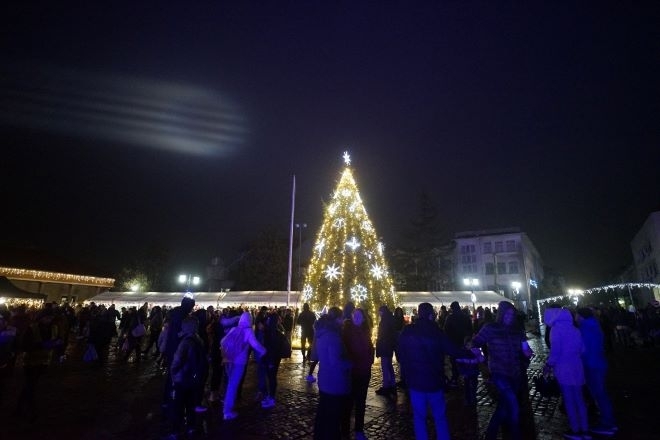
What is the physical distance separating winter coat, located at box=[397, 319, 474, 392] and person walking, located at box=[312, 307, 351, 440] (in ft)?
2.52

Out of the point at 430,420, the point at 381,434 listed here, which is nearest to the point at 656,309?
the point at 430,420

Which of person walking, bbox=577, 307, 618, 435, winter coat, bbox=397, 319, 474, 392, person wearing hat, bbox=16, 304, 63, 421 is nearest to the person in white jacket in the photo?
person walking, bbox=577, 307, 618, 435

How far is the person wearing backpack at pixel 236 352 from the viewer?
6977mm

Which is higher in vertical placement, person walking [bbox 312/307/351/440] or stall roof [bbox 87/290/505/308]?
stall roof [bbox 87/290/505/308]

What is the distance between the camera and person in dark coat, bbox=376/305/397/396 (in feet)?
29.2

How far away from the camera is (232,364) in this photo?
712 centimetres

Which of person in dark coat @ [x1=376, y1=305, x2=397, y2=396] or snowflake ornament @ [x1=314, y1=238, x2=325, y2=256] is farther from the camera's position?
snowflake ornament @ [x1=314, y1=238, x2=325, y2=256]

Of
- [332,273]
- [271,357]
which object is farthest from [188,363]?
[332,273]

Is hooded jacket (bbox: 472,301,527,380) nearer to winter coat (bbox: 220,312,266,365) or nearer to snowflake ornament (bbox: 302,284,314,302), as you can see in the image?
winter coat (bbox: 220,312,266,365)

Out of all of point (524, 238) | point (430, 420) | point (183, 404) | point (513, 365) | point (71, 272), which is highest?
point (524, 238)

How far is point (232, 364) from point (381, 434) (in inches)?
120

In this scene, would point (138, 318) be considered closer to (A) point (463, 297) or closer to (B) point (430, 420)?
(B) point (430, 420)

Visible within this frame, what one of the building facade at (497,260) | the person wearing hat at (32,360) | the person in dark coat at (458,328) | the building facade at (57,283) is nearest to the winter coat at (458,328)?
the person in dark coat at (458,328)

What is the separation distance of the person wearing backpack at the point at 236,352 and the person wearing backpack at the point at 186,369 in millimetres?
1159
